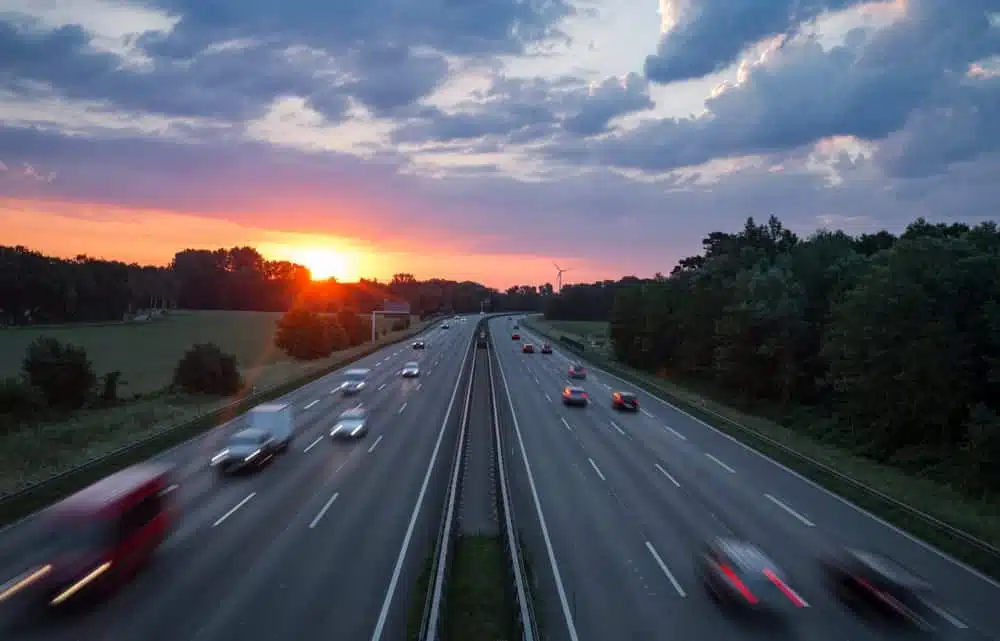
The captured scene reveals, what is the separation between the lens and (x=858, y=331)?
41.2m

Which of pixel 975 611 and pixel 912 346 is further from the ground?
pixel 912 346

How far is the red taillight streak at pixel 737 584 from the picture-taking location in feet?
52.7

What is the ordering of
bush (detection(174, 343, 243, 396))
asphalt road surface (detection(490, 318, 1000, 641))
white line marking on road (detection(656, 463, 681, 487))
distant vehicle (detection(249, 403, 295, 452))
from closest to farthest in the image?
asphalt road surface (detection(490, 318, 1000, 641)), white line marking on road (detection(656, 463, 681, 487)), distant vehicle (detection(249, 403, 295, 452)), bush (detection(174, 343, 243, 396))

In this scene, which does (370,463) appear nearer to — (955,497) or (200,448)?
(200,448)

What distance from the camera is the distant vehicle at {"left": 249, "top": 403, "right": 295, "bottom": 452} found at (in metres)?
32.2

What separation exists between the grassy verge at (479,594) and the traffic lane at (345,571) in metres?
1.04

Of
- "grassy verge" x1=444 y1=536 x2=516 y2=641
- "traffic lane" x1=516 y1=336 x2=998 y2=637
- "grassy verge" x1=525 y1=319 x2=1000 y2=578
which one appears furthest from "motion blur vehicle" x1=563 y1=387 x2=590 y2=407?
"grassy verge" x1=444 y1=536 x2=516 y2=641

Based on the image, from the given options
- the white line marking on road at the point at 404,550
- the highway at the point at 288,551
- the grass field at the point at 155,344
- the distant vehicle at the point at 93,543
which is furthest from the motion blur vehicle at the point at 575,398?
the distant vehicle at the point at 93,543

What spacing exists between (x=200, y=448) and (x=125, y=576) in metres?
16.8

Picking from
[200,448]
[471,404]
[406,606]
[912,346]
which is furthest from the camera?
[471,404]

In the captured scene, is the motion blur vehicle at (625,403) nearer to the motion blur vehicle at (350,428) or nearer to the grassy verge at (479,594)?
the motion blur vehicle at (350,428)

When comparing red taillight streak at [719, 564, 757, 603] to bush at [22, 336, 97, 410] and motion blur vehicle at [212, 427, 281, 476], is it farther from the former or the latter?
bush at [22, 336, 97, 410]

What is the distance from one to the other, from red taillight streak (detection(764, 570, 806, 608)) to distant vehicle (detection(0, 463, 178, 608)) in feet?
48.4

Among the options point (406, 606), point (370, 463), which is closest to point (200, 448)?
point (370, 463)
